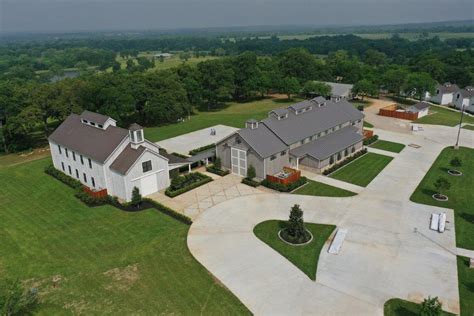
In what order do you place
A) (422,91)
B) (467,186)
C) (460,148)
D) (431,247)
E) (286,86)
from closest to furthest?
1. (431,247)
2. (467,186)
3. (460,148)
4. (422,91)
5. (286,86)

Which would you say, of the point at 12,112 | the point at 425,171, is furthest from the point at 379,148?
the point at 12,112

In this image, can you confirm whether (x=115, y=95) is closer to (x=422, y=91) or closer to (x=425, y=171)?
(x=425, y=171)

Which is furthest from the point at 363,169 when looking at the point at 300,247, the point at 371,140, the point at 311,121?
the point at 300,247

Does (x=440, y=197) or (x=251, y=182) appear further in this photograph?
(x=251, y=182)

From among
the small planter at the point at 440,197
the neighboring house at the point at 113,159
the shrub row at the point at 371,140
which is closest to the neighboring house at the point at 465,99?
the shrub row at the point at 371,140

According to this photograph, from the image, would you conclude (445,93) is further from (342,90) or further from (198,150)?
(198,150)

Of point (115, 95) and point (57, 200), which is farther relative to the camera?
point (115, 95)

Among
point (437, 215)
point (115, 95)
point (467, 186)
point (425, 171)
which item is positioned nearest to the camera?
point (437, 215)
